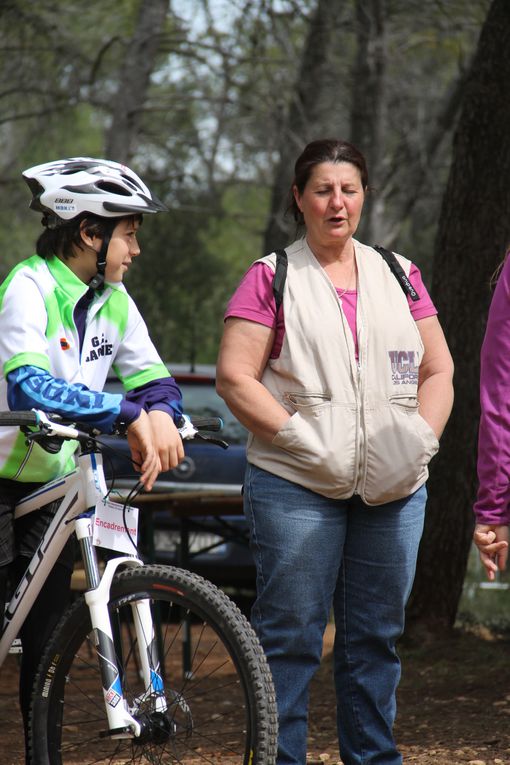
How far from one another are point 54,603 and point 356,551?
93 cm

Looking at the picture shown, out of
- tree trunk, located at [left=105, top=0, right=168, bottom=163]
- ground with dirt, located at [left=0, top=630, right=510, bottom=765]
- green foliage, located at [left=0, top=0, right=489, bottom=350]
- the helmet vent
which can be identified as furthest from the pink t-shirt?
tree trunk, located at [left=105, top=0, right=168, bottom=163]

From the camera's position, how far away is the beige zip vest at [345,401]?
11.3 ft

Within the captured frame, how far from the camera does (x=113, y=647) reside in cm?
320

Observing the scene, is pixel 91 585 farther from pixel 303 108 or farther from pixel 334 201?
pixel 303 108

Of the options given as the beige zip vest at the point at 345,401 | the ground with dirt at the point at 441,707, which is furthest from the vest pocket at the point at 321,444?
the ground with dirt at the point at 441,707

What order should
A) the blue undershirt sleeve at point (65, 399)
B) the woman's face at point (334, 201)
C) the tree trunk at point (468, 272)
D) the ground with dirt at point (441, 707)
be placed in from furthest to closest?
the tree trunk at point (468, 272)
the ground with dirt at point (441, 707)
the woman's face at point (334, 201)
the blue undershirt sleeve at point (65, 399)

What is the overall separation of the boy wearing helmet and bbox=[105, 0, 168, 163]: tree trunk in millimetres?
9609

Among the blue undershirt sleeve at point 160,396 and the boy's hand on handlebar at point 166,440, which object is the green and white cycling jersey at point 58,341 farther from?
the boy's hand on handlebar at point 166,440

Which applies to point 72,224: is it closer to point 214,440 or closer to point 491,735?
point 214,440

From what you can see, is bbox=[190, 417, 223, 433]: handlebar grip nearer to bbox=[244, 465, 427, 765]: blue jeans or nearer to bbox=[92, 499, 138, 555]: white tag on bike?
bbox=[244, 465, 427, 765]: blue jeans

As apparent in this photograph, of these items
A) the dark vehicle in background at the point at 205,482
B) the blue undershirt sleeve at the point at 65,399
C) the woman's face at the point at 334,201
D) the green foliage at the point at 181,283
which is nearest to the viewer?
the blue undershirt sleeve at the point at 65,399

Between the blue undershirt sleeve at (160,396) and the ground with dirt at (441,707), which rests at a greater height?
the blue undershirt sleeve at (160,396)

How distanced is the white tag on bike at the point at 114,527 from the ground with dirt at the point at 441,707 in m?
1.76

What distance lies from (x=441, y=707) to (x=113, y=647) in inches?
A: 112
